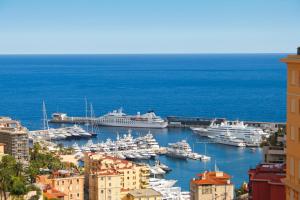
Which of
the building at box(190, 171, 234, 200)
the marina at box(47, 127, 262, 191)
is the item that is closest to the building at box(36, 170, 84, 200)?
the building at box(190, 171, 234, 200)

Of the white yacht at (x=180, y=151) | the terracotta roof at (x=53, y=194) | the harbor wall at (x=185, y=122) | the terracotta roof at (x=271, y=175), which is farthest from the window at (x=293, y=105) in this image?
the harbor wall at (x=185, y=122)

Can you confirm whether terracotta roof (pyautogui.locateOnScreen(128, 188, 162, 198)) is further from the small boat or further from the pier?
the pier

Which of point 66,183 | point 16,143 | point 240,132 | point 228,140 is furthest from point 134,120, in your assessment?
point 66,183

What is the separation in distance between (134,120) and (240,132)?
12.7 m

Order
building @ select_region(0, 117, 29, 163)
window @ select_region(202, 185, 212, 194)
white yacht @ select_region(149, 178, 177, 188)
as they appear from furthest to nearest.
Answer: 1. white yacht @ select_region(149, 178, 177, 188)
2. building @ select_region(0, 117, 29, 163)
3. window @ select_region(202, 185, 212, 194)

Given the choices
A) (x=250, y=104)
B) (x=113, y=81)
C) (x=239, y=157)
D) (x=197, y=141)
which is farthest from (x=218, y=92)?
(x=239, y=157)

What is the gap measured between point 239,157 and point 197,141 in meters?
7.54

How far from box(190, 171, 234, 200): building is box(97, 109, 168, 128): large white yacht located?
35191mm

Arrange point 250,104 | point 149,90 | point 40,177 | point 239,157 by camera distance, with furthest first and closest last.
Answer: point 149,90, point 250,104, point 239,157, point 40,177

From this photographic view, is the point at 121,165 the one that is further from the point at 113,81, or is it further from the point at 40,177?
the point at 113,81

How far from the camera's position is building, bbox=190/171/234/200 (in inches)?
797

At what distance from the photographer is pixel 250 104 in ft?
230

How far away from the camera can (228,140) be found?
46406 mm

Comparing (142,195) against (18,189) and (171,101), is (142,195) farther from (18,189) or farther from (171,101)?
(171,101)
